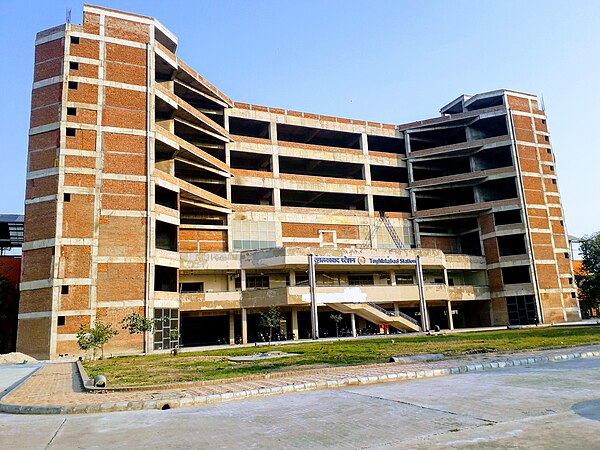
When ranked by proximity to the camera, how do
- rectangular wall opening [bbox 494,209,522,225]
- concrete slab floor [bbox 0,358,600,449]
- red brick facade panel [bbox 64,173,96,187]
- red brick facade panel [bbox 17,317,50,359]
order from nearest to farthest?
concrete slab floor [bbox 0,358,600,449], red brick facade panel [bbox 17,317,50,359], red brick facade panel [bbox 64,173,96,187], rectangular wall opening [bbox 494,209,522,225]

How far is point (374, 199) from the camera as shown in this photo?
63.2 meters

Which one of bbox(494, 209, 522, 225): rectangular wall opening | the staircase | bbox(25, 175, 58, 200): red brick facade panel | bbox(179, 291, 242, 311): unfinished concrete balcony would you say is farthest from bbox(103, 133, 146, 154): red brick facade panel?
bbox(494, 209, 522, 225): rectangular wall opening

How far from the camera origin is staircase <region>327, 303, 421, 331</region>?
46.8m

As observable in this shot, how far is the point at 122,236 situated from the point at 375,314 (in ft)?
83.6

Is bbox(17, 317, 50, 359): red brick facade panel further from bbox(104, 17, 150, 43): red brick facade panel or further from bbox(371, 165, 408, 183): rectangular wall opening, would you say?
bbox(371, 165, 408, 183): rectangular wall opening

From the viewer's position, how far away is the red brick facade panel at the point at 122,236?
3875 cm

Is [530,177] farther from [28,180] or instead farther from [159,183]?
[28,180]

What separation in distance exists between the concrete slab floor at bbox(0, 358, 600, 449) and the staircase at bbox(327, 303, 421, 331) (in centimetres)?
3631

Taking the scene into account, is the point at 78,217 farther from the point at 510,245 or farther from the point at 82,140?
the point at 510,245

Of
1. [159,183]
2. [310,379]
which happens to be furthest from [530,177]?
[310,379]

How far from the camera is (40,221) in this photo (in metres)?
38.6

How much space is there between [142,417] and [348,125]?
54176 millimetres

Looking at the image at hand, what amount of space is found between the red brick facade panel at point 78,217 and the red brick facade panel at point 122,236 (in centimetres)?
100

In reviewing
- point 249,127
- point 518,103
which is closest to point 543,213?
point 518,103
